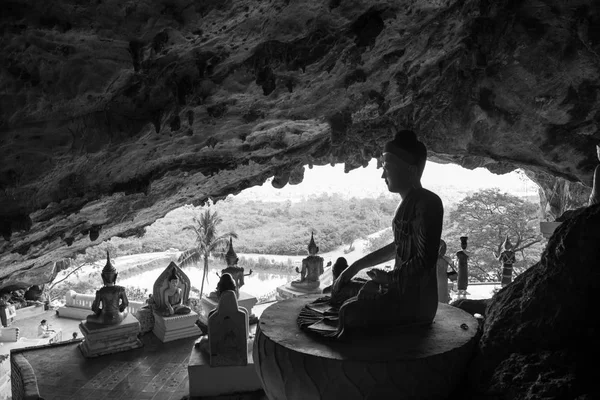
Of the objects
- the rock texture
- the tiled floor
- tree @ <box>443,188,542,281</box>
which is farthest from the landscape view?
the rock texture

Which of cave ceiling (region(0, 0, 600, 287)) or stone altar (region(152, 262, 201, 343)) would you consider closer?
cave ceiling (region(0, 0, 600, 287))

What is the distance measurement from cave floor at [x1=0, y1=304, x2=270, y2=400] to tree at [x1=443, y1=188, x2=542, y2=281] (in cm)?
1614

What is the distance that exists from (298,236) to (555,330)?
26326 mm

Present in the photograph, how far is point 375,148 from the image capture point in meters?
12.3

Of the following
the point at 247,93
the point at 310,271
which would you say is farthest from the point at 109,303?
the point at 247,93

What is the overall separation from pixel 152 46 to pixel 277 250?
80.7 ft

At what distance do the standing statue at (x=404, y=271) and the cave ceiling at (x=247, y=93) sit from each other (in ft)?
7.67

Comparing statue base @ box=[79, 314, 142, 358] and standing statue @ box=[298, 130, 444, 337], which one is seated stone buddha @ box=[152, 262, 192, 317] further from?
standing statue @ box=[298, 130, 444, 337]

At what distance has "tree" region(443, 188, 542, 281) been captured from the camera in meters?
20.2

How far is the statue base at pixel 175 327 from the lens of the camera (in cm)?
907

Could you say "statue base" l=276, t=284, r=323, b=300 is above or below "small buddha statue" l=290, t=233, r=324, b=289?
below

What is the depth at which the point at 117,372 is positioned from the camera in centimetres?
766

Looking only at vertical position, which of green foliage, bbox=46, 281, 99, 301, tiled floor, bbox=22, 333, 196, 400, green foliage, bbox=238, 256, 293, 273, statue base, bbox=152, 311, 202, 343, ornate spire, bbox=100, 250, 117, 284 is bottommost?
green foliage, bbox=46, 281, 99, 301

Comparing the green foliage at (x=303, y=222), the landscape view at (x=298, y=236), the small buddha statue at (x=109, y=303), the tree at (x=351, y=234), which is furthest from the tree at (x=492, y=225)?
the small buddha statue at (x=109, y=303)
